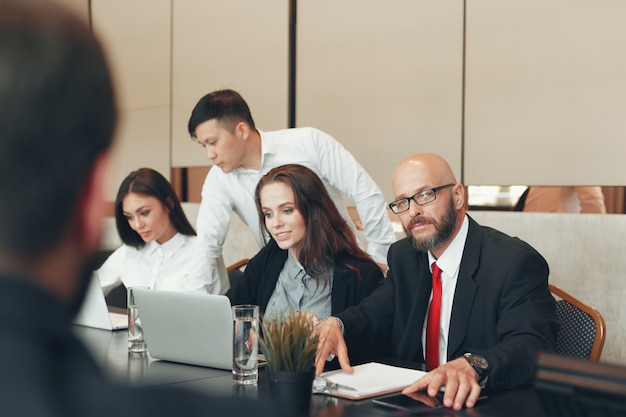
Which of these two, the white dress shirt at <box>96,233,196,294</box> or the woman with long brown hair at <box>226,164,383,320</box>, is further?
the white dress shirt at <box>96,233,196,294</box>

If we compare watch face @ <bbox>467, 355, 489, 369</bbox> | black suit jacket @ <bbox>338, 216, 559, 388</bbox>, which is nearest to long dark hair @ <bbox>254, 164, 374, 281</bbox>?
black suit jacket @ <bbox>338, 216, 559, 388</bbox>

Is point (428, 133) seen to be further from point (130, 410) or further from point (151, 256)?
point (130, 410)

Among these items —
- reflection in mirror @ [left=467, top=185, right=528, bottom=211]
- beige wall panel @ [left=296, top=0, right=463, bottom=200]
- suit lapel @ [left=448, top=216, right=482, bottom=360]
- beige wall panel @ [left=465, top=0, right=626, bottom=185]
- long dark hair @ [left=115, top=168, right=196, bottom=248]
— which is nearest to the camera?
suit lapel @ [left=448, top=216, right=482, bottom=360]

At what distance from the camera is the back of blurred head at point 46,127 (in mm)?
456

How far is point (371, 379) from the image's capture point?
1963 millimetres

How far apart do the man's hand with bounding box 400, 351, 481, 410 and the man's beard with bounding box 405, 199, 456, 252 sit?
782mm

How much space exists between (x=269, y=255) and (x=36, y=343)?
270 cm

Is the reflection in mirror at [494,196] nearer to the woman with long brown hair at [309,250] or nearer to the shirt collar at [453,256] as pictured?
the woman with long brown hair at [309,250]

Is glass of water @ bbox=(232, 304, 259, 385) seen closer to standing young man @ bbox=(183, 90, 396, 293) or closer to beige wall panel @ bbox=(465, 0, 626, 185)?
standing young man @ bbox=(183, 90, 396, 293)

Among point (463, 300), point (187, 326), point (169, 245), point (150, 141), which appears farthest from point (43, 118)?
point (150, 141)

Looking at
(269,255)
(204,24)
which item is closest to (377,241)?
(269,255)

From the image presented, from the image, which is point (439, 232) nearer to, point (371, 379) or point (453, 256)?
point (453, 256)

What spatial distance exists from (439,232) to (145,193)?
5.45 ft

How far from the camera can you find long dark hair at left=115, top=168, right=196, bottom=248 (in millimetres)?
3662
